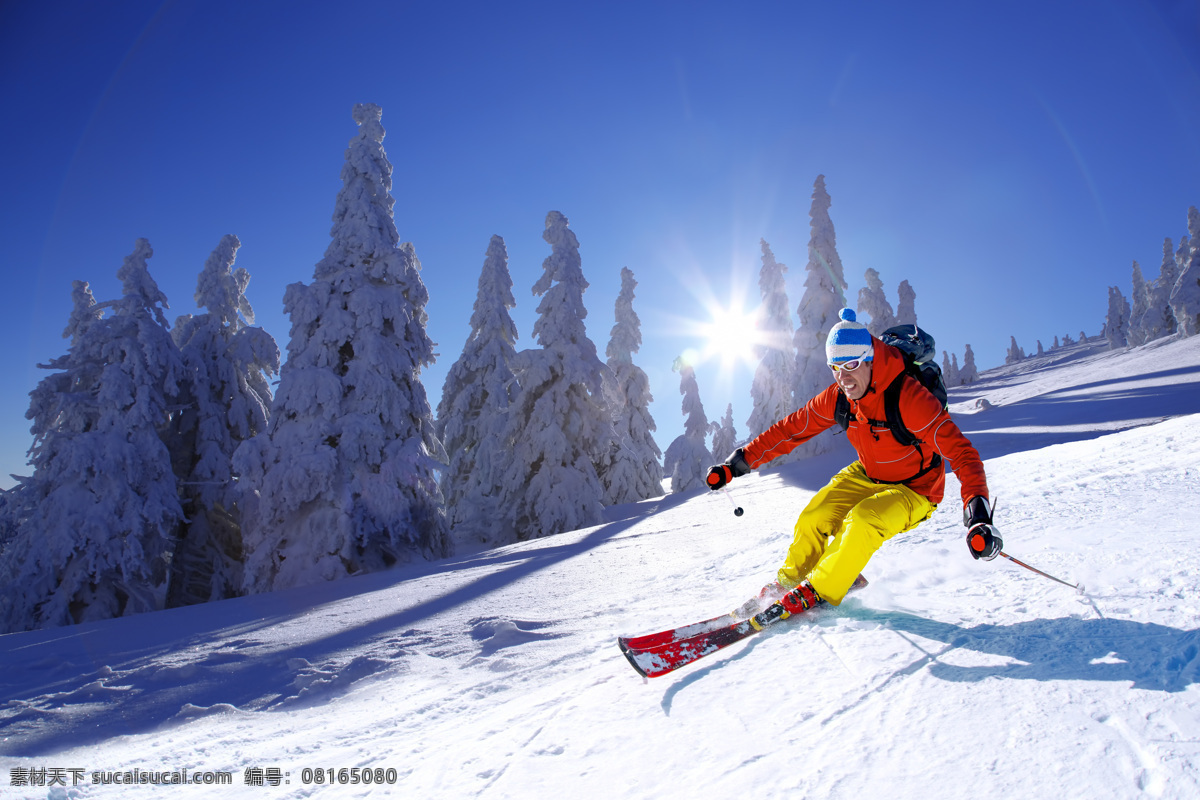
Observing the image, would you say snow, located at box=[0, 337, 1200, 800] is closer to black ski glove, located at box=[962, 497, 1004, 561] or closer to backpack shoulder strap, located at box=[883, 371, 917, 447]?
black ski glove, located at box=[962, 497, 1004, 561]

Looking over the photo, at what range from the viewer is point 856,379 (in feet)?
10.7

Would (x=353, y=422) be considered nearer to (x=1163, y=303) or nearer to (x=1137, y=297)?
(x=1163, y=303)

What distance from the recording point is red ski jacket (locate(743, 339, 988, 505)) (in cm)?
298

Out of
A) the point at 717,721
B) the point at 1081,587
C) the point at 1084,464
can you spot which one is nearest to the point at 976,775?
the point at 717,721

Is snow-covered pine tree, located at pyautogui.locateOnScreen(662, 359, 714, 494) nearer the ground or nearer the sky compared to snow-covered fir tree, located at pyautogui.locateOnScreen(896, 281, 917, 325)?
nearer the ground

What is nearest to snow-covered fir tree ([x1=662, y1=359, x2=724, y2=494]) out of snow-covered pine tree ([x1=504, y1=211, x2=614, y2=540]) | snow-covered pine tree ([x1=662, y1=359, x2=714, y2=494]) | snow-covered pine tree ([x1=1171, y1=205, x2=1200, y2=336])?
snow-covered pine tree ([x1=662, y1=359, x2=714, y2=494])

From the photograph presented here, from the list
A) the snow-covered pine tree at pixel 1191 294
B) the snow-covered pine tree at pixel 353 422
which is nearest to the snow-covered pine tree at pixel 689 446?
the snow-covered pine tree at pixel 353 422

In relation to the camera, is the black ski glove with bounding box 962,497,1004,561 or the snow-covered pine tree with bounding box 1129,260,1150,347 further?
the snow-covered pine tree with bounding box 1129,260,1150,347

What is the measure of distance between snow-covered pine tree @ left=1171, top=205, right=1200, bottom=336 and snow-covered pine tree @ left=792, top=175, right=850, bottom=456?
101 ft

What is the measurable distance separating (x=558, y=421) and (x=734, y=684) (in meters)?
16.8

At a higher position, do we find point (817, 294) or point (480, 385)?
point (817, 294)

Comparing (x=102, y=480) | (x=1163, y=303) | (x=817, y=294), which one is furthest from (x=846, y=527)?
(x=1163, y=303)

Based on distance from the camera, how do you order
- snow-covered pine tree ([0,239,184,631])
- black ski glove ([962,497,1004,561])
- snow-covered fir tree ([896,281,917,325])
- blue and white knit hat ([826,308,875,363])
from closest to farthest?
black ski glove ([962,497,1004,561]) < blue and white knit hat ([826,308,875,363]) < snow-covered pine tree ([0,239,184,631]) < snow-covered fir tree ([896,281,917,325])

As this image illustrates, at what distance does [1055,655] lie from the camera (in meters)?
2.13
